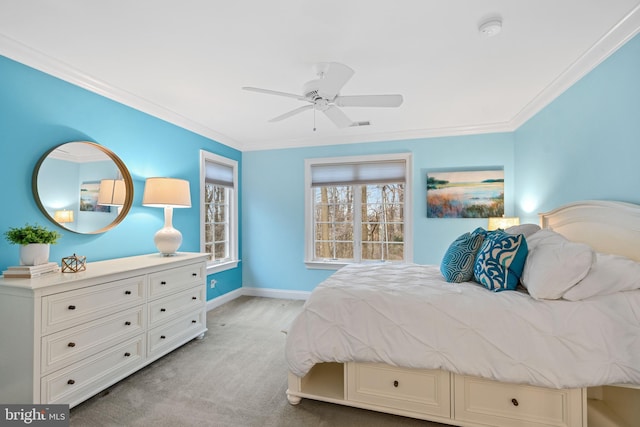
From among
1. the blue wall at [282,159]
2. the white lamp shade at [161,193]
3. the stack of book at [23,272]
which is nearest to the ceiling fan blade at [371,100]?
the blue wall at [282,159]

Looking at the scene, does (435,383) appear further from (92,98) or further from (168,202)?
(92,98)

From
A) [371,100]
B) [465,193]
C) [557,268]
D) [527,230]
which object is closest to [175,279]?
[371,100]

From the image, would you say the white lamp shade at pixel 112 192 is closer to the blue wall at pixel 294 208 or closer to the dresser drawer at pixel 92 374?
the dresser drawer at pixel 92 374

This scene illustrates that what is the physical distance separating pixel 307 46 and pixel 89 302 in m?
2.29

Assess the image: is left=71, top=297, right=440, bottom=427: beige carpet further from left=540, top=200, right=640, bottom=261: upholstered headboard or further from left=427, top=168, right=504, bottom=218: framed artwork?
left=427, top=168, right=504, bottom=218: framed artwork

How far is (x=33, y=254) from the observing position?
1.83 m

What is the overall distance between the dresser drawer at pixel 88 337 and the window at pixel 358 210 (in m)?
2.45

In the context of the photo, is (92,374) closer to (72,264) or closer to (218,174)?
(72,264)

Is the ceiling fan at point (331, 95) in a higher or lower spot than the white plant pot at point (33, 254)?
higher

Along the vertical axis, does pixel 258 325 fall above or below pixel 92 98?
below

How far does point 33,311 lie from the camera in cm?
158

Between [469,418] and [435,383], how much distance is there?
0.25m

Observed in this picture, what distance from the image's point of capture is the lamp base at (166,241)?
8.97 ft

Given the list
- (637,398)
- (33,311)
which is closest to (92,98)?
(33,311)
